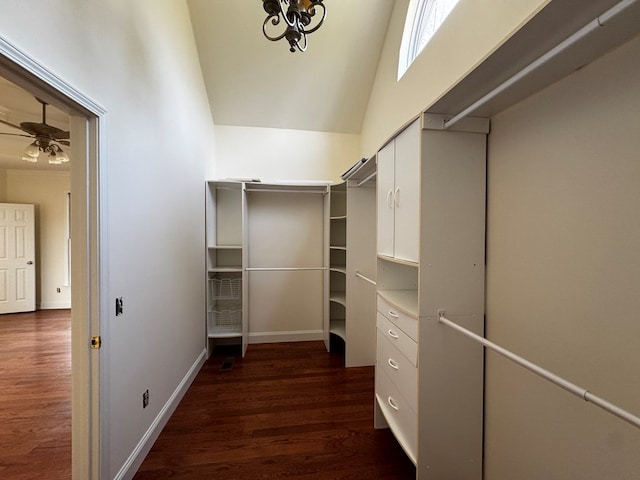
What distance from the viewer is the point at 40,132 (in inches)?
87.4

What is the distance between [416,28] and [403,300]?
249 cm

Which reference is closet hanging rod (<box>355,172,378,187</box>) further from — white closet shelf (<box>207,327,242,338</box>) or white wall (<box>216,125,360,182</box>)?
white closet shelf (<box>207,327,242,338</box>)

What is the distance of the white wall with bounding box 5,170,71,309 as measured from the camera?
167 inches

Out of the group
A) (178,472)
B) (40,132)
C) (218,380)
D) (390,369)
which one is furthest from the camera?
(218,380)

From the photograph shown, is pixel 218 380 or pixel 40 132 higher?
pixel 40 132

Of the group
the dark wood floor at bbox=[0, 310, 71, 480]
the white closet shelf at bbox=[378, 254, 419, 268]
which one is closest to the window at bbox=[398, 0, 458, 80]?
the white closet shelf at bbox=[378, 254, 419, 268]

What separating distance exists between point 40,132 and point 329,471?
141 inches

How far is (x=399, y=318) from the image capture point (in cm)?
143

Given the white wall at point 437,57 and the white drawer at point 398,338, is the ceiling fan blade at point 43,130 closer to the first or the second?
the white wall at point 437,57

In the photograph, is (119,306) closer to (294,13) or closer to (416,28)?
(294,13)

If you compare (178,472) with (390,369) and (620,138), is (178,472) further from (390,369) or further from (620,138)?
(620,138)

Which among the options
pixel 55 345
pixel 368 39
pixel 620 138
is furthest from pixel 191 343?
pixel 368 39

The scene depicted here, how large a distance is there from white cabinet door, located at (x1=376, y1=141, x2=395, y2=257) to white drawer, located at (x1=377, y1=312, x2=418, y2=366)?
1.46ft

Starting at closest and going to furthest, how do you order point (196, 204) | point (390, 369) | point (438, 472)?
point (438, 472), point (390, 369), point (196, 204)
